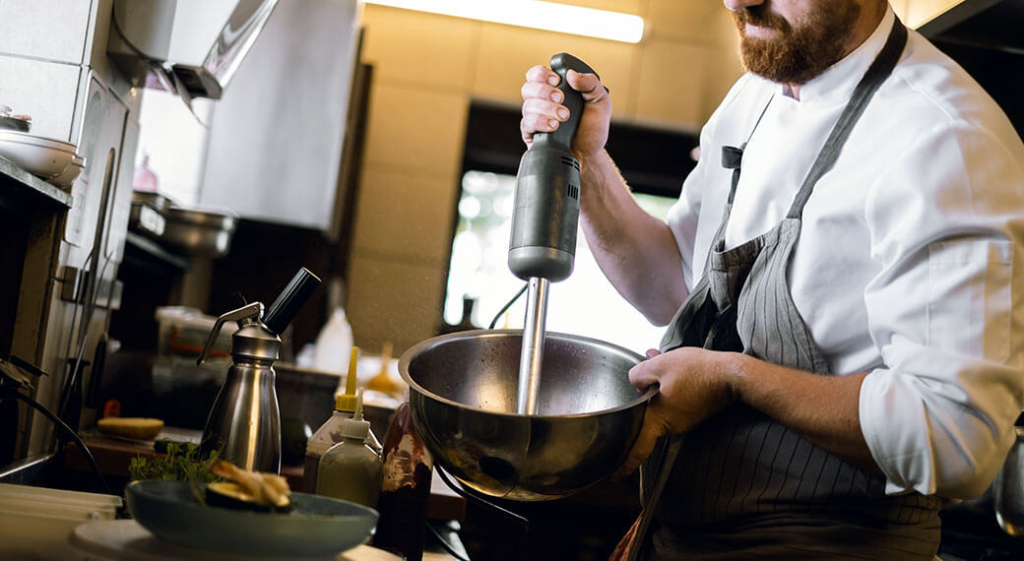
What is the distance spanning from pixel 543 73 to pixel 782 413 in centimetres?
41

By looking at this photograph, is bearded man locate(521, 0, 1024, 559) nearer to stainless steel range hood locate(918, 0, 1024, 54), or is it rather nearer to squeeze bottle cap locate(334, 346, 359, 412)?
squeeze bottle cap locate(334, 346, 359, 412)

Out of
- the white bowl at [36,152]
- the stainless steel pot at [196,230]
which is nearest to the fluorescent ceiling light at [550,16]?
the stainless steel pot at [196,230]

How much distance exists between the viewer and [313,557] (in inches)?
24.1

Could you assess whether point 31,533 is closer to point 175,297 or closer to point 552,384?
point 552,384

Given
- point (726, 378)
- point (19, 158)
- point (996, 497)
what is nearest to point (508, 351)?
point (726, 378)

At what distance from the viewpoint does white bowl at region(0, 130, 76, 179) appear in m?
1.18

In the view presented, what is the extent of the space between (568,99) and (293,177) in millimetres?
2739

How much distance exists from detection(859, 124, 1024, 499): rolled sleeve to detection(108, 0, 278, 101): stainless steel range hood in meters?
1.13

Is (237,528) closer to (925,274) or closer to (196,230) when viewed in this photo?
(925,274)

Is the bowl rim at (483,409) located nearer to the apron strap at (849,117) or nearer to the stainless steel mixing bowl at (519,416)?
the stainless steel mixing bowl at (519,416)

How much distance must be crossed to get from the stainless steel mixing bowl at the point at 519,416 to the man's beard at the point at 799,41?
A: 15.7 inches

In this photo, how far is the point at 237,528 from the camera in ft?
1.91

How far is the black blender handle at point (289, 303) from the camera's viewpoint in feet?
3.62

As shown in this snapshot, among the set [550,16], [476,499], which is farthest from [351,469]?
[550,16]
